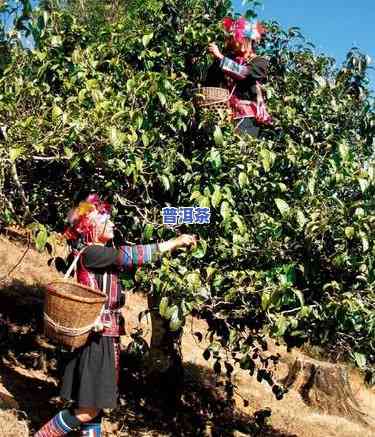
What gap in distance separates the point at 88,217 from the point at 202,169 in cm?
68

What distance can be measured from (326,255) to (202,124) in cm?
96

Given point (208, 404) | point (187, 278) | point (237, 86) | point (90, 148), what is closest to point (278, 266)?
point (187, 278)

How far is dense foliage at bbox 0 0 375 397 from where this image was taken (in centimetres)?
314

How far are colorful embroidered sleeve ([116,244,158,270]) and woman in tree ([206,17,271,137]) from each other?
96 centimetres

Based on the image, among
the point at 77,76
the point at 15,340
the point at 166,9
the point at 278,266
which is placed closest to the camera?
the point at 278,266

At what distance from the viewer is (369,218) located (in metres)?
2.91

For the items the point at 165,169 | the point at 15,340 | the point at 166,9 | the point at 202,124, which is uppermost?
the point at 166,9

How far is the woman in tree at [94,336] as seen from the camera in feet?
11.6

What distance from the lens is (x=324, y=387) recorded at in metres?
7.90

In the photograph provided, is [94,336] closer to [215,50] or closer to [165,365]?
[215,50]

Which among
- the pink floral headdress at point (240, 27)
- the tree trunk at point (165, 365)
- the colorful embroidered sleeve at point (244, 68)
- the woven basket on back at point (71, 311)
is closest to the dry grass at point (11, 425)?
the woven basket on back at point (71, 311)

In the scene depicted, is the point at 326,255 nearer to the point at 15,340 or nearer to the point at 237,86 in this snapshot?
the point at 237,86

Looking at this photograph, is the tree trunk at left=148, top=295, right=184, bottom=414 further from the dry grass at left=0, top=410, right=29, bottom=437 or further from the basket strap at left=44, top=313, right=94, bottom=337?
the basket strap at left=44, top=313, right=94, bottom=337

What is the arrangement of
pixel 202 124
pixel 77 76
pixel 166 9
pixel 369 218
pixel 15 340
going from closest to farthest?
pixel 369 218 < pixel 202 124 < pixel 77 76 < pixel 166 9 < pixel 15 340
